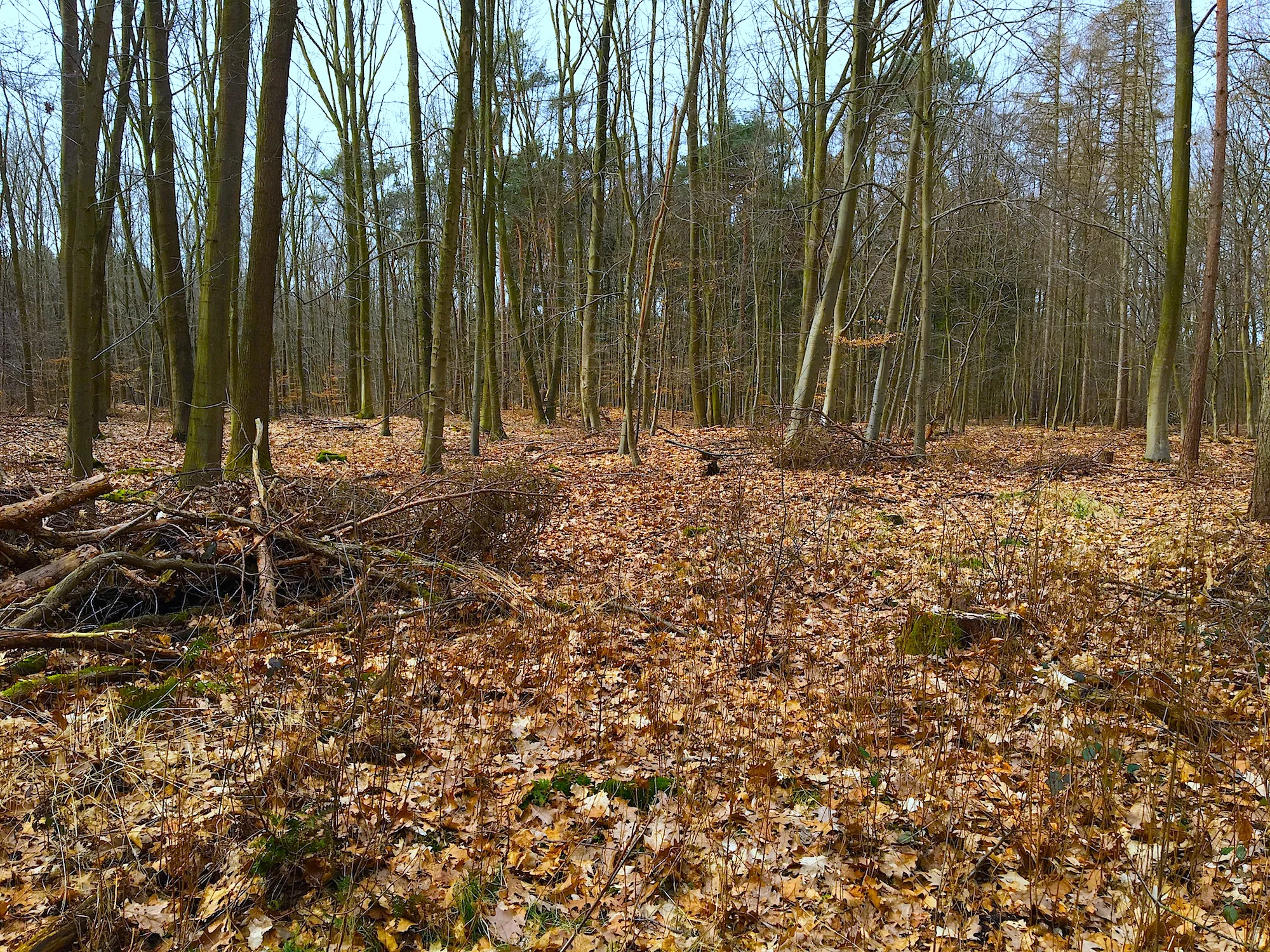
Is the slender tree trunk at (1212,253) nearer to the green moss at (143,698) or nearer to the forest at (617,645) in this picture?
the forest at (617,645)

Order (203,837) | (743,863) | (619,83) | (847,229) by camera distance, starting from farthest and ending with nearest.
Answer: 1. (619,83)
2. (847,229)
3. (743,863)
4. (203,837)

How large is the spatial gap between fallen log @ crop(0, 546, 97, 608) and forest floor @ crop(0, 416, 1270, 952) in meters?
0.47

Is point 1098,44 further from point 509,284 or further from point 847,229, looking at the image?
point 509,284

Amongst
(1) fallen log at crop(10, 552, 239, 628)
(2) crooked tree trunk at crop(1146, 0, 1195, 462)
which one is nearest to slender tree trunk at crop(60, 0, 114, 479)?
(1) fallen log at crop(10, 552, 239, 628)

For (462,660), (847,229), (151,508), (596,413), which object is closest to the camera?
(462,660)

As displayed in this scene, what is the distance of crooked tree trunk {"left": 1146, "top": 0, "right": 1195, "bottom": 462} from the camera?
37.1 ft

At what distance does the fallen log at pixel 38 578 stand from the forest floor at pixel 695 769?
1.53ft

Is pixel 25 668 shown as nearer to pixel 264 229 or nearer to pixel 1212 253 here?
pixel 264 229

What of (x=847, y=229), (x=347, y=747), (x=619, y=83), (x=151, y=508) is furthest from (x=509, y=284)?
(x=347, y=747)

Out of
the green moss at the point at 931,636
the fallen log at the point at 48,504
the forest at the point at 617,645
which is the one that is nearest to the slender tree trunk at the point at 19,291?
the forest at the point at 617,645

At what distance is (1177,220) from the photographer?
37.9 ft

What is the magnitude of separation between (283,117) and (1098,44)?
69.7 ft

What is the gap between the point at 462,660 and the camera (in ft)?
14.6

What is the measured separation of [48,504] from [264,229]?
4.30m
